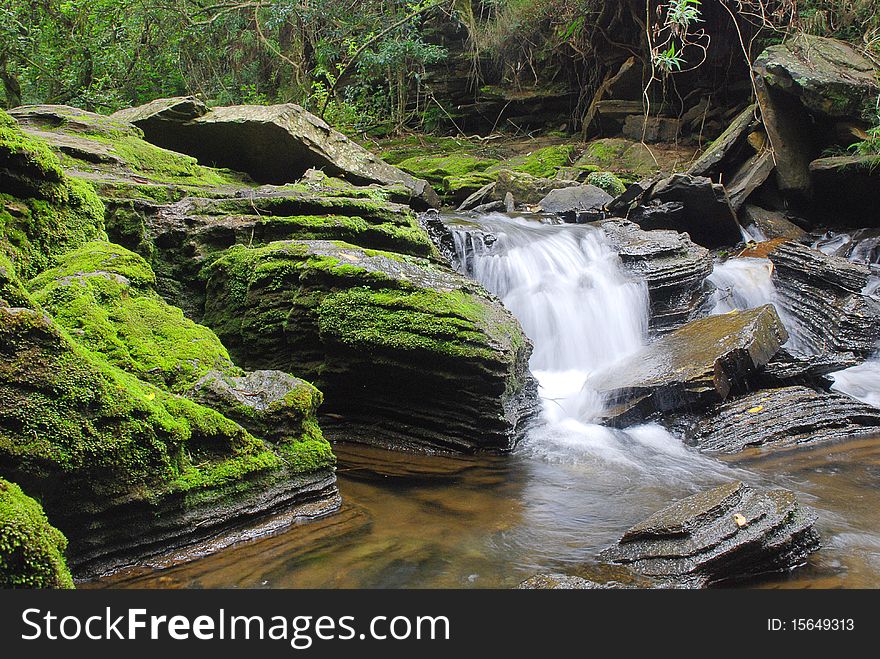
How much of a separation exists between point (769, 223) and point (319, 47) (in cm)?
1130

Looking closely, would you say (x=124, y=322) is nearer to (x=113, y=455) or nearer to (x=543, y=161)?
Answer: (x=113, y=455)

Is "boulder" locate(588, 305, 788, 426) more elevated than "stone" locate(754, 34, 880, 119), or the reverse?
"stone" locate(754, 34, 880, 119)

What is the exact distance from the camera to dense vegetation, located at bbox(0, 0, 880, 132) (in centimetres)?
1617

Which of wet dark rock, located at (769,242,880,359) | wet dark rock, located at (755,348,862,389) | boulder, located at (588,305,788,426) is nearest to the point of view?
boulder, located at (588,305,788,426)

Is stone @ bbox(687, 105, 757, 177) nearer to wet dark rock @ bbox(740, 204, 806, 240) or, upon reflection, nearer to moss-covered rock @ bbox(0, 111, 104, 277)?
wet dark rock @ bbox(740, 204, 806, 240)

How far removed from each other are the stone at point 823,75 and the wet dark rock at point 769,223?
189 cm

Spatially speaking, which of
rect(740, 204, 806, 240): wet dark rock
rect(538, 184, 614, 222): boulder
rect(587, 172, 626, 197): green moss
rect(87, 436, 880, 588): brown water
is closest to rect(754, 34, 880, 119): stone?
rect(740, 204, 806, 240): wet dark rock

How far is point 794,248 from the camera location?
9938 mm

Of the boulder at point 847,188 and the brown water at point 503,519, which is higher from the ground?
the boulder at point 847,188

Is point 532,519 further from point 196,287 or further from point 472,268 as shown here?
point 472,268

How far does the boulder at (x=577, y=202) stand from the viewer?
40.3 feet

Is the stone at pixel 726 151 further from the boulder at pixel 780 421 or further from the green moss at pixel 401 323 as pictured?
the green moss at pixel 401 323

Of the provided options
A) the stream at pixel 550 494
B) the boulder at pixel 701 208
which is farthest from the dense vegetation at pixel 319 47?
the stream at pixel 550 494

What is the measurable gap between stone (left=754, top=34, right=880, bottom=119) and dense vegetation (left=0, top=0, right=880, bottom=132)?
3.50 meters
